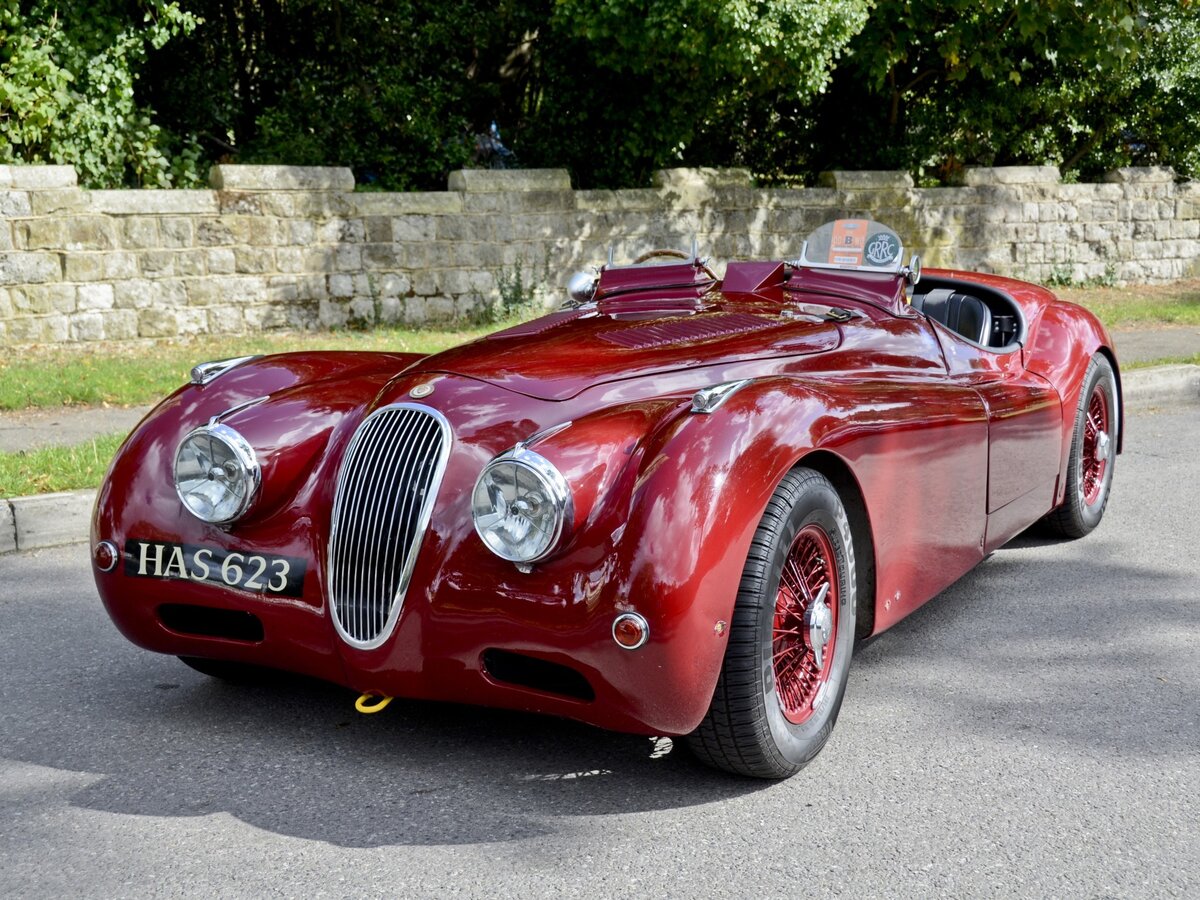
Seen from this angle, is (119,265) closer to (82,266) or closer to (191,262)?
(82,266)

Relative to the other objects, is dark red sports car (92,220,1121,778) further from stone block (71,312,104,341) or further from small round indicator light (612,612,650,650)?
stone block (71,312,104,341)

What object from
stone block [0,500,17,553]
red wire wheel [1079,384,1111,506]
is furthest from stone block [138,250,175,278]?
red wire wheel [1079,384,1111,506]

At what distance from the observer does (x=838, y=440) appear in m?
3.46

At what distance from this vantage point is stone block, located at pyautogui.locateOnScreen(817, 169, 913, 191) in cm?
1430

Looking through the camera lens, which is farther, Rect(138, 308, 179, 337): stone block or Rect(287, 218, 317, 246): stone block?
Rect(287, 218, 317, 246): stone block

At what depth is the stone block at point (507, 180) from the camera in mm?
12133

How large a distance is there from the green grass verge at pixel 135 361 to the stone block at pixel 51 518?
230cm

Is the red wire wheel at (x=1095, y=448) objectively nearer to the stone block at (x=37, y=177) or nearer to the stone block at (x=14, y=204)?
the stone block at (x=37, y=177)

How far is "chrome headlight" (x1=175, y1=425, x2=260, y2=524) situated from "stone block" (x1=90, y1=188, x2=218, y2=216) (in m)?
7.74

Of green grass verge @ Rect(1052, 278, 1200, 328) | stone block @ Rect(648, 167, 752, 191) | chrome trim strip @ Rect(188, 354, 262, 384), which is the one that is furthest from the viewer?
stone block @ Rect(648, 167, 752, 191)

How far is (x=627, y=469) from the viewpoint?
3.08 meters

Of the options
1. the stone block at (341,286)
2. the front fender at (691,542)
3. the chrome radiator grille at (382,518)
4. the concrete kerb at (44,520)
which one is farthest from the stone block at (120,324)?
the front fender at (691,542)

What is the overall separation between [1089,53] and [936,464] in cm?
1152


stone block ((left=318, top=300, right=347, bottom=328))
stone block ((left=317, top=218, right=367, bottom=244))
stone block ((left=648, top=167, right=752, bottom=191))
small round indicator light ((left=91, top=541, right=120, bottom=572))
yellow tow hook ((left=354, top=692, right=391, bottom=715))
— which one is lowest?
yellow tow hook ((left=354, top=692, right=391, bottom=715))
